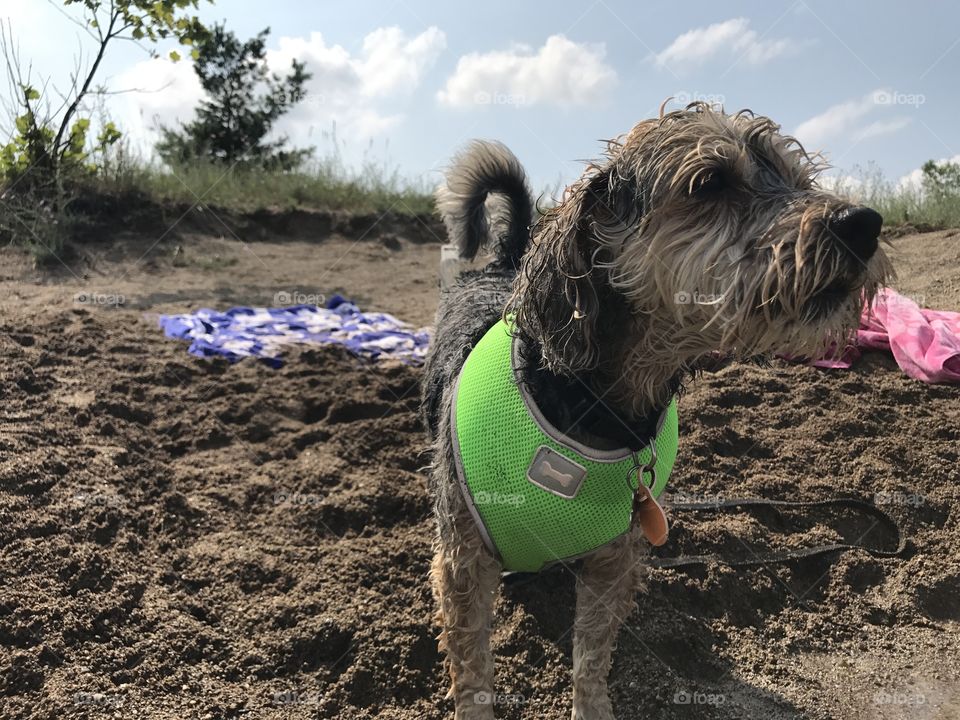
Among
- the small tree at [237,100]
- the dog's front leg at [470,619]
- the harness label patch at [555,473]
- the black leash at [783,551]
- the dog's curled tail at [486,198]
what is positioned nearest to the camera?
the harness label patch at [555,473]

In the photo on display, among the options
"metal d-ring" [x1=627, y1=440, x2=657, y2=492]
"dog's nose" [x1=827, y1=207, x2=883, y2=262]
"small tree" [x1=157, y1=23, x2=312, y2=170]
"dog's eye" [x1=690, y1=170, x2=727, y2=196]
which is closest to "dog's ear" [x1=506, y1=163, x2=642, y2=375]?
"dog's eye" [x1=690, y1=170, x2=727, y2=196]

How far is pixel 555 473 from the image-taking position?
240cm

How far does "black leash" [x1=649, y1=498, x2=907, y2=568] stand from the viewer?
3.53m

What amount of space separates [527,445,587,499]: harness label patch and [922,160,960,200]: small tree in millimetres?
8559

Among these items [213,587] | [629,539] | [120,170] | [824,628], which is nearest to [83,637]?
[213,587]

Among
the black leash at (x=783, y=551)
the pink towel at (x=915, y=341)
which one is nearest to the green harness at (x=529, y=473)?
the black leash at (x=783, y=551)

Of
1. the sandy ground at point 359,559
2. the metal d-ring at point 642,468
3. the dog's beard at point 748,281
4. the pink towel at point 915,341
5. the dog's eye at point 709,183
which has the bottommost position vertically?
the sandy ground at point 359,559

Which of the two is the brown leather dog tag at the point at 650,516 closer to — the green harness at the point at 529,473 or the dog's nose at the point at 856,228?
the green harness at the point at 529,473

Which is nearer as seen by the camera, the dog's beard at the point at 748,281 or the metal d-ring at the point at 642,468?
the dog's beard at the point at 748,281

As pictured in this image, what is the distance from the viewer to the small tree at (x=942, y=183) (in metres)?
8.78

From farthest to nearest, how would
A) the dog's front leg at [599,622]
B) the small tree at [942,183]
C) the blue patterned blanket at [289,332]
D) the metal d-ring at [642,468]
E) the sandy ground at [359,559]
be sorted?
the small tree at [942,183] < the blue patterned blanket at [289,332] < the sandy ground at [359,559] < the dog's front leg at [599,622] < the metal d-ring at [642,468]

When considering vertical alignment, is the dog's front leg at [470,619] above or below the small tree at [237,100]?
below

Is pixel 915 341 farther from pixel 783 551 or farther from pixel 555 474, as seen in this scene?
pixel 555 474

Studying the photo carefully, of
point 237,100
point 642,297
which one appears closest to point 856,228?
point 642,297
